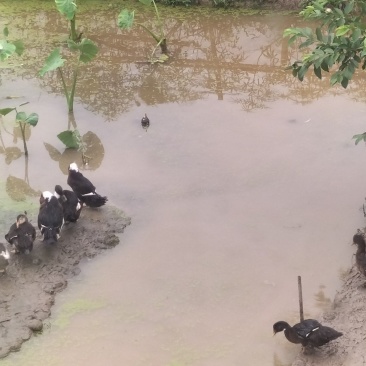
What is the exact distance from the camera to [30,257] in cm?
767

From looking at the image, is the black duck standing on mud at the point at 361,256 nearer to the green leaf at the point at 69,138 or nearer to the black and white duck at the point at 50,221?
the black and white duck at the point at 50,221

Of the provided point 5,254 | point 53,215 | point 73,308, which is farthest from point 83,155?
point 73,308

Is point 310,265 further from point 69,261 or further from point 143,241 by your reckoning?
point 69,261

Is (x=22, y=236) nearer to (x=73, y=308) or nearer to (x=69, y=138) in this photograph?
(x=73, y=308)

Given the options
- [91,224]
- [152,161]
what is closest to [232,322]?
[91,224]

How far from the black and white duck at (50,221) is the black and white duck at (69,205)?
0.77ft

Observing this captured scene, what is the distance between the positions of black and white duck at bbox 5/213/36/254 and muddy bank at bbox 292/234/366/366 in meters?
3.39

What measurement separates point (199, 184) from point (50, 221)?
229 centimetres

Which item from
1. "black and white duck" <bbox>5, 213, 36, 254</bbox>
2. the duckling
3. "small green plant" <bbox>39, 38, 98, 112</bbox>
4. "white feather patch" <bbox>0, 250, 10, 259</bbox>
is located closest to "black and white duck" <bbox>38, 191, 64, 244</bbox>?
"black and white duck" <bbox>5, 213, 36, 254</bbox>

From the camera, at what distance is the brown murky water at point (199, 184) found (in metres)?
6.70

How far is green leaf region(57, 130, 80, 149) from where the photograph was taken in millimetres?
9672

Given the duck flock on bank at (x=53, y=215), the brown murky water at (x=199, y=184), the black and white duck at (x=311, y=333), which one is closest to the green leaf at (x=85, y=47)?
the brown murky water at (x=199, y=184)

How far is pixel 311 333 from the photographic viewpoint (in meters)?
6.05

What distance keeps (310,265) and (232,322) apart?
1318mm
